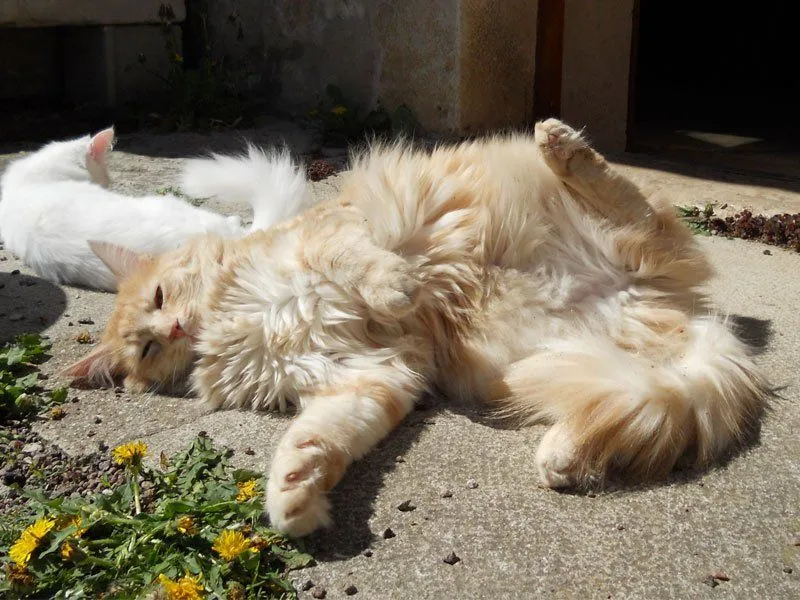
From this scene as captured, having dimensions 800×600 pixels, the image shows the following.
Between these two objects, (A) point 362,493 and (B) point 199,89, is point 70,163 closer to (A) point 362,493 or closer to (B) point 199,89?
(B) point 199,89

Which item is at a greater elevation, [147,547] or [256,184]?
[256,184]

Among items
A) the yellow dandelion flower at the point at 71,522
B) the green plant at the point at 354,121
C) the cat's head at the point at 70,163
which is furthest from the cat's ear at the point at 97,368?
the green plant at the point at 354,121

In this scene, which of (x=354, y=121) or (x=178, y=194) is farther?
(x=354, y=121)

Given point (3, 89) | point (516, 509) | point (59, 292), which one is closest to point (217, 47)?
point (3, 89)

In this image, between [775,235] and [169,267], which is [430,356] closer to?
[169,267]

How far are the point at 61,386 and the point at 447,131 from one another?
3757 mm

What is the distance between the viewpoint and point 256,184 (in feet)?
13.4

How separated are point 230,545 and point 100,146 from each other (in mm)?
3636

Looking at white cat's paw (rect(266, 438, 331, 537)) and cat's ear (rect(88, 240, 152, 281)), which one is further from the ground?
cat's ear (rect(88, 240, 152, 281))

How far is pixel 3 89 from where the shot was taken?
7.94 meters

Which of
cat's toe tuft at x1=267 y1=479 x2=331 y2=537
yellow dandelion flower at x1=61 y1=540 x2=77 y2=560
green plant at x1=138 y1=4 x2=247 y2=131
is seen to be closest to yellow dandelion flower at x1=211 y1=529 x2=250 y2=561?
cat's toe tuft at x1=267 y1=479 x2=331 y2=537

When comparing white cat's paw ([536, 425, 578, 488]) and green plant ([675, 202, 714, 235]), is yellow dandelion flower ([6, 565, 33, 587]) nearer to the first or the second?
white cat's paw ([536, 425, 578, 488])

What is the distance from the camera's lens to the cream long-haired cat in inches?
100

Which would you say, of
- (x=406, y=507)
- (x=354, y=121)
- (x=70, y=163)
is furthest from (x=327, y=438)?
(x=354, y=121)
